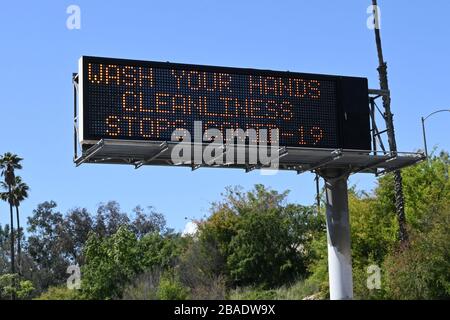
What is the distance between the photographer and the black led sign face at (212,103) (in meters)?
20.0

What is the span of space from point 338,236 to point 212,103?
6.37 m

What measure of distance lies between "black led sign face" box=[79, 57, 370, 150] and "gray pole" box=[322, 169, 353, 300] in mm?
2018

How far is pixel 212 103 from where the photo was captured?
20.8m

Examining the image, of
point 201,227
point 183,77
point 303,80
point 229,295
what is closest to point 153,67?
point 183,77

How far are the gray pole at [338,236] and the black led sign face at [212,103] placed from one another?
2.02m

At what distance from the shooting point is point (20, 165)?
70938mm

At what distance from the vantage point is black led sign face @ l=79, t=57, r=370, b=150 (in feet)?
65.5

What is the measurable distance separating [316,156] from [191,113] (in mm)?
3907

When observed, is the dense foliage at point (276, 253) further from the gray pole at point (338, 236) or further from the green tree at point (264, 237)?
the gray pole at point (338, 236)

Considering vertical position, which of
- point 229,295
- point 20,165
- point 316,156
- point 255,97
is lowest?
point 229,295

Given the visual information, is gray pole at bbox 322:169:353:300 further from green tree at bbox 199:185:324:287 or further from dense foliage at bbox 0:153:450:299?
green tree at bbox 199:185:324:287

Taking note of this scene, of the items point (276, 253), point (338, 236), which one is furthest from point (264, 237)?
point (338, 236)

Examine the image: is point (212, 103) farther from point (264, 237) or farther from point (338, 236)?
point (264, 237)

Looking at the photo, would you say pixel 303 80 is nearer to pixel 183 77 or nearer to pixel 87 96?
pixel 183 77
